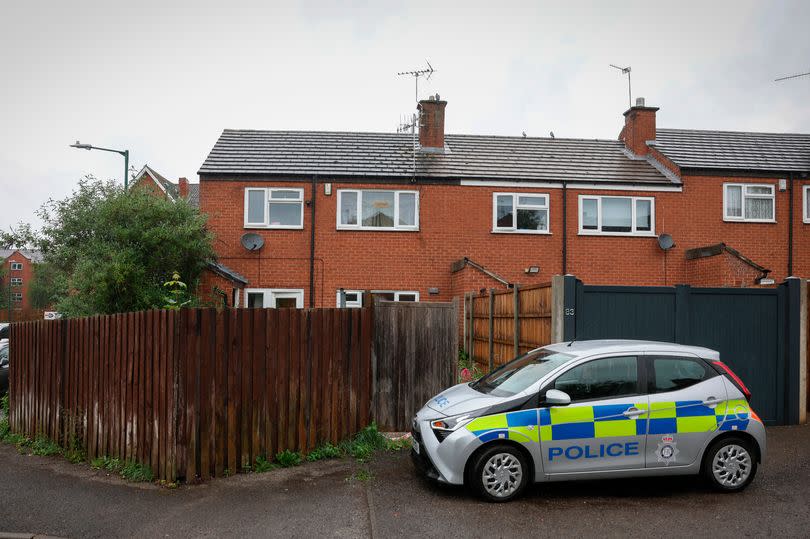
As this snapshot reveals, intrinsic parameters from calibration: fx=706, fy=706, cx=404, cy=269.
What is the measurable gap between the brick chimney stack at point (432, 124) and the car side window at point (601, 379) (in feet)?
48.2

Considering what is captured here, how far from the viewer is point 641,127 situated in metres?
21.9

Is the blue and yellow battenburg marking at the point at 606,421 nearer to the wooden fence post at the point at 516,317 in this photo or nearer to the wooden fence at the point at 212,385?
the wooden fence at the point at 212,385

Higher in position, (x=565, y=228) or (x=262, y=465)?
(x=565, y=228)

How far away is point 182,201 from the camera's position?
667 inches

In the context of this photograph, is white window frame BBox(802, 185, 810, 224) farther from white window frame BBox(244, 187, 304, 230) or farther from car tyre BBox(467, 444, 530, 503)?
car tyre BBox(467, 444, 530, 503)

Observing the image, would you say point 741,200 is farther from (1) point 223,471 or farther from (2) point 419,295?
(1) point 223,471

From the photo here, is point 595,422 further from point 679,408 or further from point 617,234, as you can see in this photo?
point 617,234

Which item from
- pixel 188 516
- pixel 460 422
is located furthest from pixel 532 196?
pixel 188 516

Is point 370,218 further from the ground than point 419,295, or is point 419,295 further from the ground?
point 370,218

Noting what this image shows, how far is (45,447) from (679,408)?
8.26m

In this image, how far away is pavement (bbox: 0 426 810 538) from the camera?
19.6 ft

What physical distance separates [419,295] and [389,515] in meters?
13.1

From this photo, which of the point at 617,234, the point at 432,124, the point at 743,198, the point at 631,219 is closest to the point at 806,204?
the point at 743,198

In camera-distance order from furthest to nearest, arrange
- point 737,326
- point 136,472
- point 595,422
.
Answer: point 737,326 < point 136,472 < point 595,422
